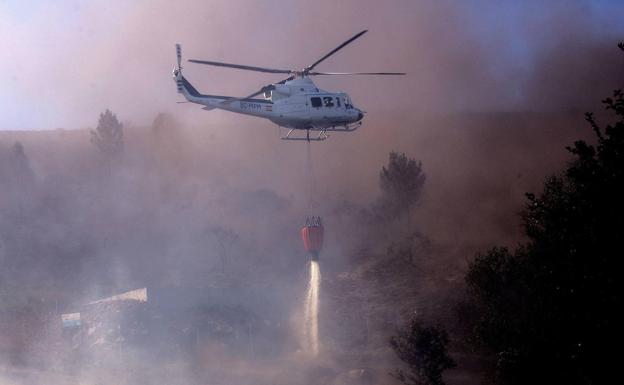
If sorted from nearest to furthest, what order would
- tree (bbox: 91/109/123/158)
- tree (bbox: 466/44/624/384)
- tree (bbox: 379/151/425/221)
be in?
1. tree (bbox: 466/44/624/384)
2. tree (bbox: 379/151/425/221)
3. tree (bbox: 91/109/123/158)

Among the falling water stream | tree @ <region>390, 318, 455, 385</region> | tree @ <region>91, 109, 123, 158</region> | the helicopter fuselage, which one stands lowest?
tree @ <region>390, 318, 455, 385</region>

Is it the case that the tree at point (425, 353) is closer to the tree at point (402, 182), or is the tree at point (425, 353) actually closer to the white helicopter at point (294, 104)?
the white helicopter at point (294, 104)

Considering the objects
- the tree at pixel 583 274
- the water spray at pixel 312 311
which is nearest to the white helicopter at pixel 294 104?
the water spray at pixel 312 311

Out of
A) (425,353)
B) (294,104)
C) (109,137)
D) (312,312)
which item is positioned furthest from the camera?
(109,137)

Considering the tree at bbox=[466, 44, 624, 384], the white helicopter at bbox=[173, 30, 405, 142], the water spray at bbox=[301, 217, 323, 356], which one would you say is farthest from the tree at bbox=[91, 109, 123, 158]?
the tree at bbox=[466, 44, 624, 384]

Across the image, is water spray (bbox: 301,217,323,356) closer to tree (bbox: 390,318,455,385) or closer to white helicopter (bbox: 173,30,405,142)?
white helicopter (bbox: 173,30,405,142)

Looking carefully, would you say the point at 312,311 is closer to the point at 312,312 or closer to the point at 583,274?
the point at 312,312

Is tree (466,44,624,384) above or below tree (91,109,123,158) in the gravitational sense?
below

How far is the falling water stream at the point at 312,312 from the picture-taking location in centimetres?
4656

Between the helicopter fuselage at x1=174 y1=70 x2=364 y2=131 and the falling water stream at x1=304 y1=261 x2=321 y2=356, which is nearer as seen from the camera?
the helicopter fuselage at x1=174 y1=70 x2=364 y2=131

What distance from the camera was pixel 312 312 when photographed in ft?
163

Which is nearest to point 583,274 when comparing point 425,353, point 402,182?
point 425,353

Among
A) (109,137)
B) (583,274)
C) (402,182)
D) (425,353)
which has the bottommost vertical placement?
(425,353)

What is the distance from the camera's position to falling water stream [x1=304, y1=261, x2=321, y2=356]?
46.6 metres
